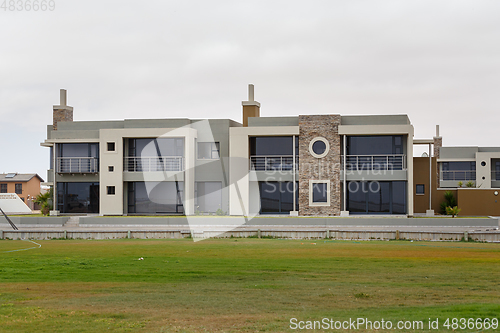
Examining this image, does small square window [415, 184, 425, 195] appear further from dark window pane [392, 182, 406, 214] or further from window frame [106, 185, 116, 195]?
window frame [106, 185, 116, 195]

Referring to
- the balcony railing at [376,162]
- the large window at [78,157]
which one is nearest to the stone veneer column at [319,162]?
the balcony railing at [376,162]

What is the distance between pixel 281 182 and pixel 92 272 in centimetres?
2525

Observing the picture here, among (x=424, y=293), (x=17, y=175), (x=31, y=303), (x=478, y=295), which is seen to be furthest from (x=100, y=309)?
(x=17, y=175)

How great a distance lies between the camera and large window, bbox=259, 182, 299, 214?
39.1m

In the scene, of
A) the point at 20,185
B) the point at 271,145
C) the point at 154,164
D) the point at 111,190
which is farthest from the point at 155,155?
the point at 20,185

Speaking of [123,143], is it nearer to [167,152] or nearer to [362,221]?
[167,152]

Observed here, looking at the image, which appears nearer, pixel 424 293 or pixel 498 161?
pixel 424 293

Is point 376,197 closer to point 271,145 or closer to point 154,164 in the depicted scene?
point 271,145

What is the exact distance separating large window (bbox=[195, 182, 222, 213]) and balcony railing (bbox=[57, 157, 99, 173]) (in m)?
8.16

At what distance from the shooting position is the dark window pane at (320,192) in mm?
37500

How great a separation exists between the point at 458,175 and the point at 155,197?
39.1 m

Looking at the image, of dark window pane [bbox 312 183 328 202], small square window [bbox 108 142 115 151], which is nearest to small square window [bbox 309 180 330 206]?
dark window pane [bbox 312 183 328 202]

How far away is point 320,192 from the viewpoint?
3759cm

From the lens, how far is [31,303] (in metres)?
10.8
